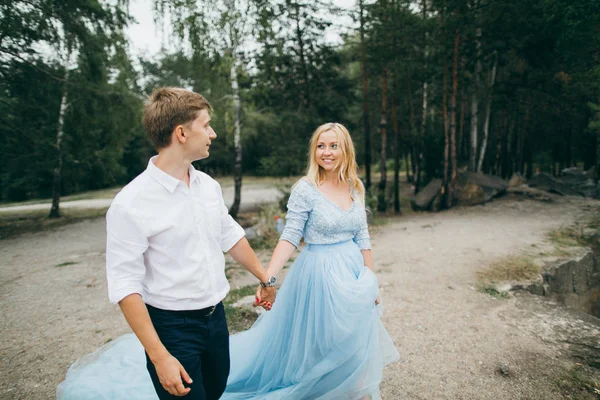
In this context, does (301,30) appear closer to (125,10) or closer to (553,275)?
(125,10)

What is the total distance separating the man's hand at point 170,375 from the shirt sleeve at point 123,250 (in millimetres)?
318

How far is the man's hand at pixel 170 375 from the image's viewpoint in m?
1.50

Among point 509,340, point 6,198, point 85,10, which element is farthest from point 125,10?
point 509,340

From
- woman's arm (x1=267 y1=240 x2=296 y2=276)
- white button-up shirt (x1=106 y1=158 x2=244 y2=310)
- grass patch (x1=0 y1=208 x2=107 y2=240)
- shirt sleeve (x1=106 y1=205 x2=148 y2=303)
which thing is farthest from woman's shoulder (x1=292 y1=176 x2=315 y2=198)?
grass patch (x1=0 y1=208 x2=107 y2=240)

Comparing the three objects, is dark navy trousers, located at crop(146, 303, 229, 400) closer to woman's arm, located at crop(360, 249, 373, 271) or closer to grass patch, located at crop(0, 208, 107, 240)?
woman's arm, located at crop(360, 249, 373, 271)

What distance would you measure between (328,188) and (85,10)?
10345 mm

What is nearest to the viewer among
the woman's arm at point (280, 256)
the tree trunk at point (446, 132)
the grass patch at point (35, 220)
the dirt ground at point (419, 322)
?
the woman's arm at point (280, 256)

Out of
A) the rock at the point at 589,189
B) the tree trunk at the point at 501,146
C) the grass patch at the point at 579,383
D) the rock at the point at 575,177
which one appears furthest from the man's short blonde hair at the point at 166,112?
the tree trunk at the point at 501,146

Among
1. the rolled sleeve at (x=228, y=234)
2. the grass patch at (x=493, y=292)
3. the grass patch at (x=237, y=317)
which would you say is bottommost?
the grass patch at (x=493, y=292)

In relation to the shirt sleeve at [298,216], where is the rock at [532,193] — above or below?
below

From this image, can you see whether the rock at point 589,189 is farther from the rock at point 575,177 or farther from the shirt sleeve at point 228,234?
the shirt sleeve at point 228,234

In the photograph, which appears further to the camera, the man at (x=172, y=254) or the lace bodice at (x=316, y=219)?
the lace bodice at (x=316, y=219)

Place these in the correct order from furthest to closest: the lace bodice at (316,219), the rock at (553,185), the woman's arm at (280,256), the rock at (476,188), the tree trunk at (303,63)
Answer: the rock at (553,185) → the rock at (476,188) → the tree trunk at (303,63) → the lace bodice at (316,219) → the woman's arm at (280,256)

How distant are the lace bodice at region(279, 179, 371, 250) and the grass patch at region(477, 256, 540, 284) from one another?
4112 mm
